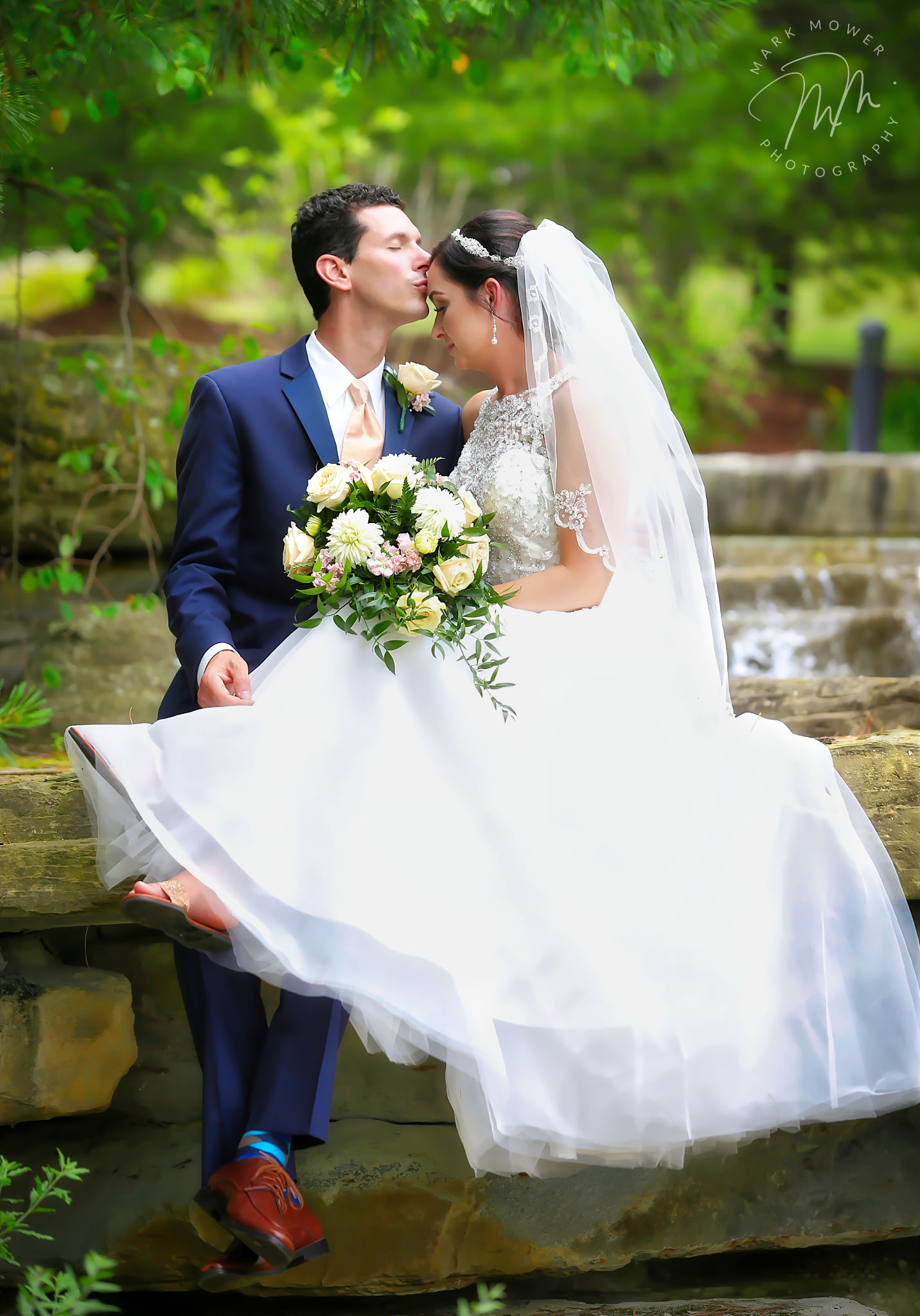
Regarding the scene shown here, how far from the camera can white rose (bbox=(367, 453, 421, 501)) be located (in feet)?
7.60

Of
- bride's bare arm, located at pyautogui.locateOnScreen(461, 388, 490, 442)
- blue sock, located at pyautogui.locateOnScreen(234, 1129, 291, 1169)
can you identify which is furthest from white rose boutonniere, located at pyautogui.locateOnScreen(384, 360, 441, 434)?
blue sock, located at pyautogui.locateOnScreen(234, 1129, 291, 1169)

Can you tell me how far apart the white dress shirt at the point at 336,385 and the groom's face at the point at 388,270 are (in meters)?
0.16

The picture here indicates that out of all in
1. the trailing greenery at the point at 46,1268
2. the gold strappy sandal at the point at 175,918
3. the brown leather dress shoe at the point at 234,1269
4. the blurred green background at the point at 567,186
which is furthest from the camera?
the blurred green background at the point at 567,186

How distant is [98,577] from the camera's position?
17.5ft

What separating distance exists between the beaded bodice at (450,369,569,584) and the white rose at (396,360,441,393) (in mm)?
282

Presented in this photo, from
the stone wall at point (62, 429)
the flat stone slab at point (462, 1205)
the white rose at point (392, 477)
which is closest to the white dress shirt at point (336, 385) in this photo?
the white rose at point (392, 477)

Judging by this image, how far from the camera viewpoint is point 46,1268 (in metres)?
2.46

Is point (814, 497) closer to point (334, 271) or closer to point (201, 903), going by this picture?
point (334, 271)

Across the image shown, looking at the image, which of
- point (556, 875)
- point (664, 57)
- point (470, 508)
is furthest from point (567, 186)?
point (556, 875)

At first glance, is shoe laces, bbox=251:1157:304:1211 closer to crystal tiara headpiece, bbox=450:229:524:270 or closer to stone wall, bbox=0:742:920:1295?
stone wall, bbox=0:742:920:1295

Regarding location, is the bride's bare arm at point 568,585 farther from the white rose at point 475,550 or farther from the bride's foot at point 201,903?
the bride's foot at point 201,903

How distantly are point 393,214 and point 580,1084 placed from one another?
2.20 metres

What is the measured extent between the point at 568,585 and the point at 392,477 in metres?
0.54

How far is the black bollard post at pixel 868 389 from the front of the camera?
362 inches
